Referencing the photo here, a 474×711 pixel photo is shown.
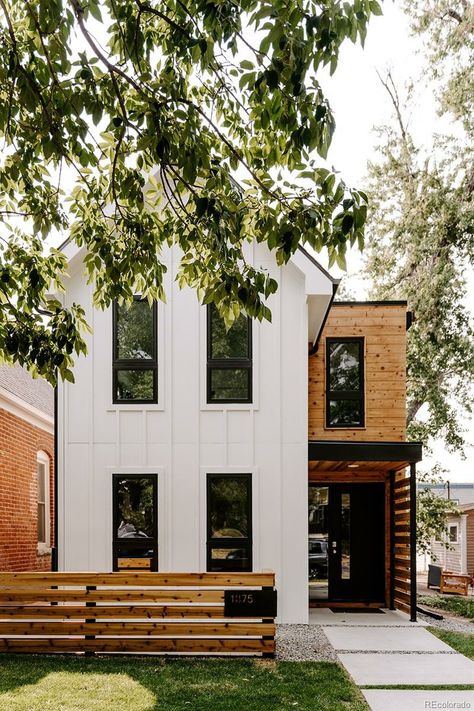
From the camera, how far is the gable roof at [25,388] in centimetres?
1550

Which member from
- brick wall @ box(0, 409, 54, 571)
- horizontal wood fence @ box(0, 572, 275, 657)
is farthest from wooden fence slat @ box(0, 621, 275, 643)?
brick wall @ box(0, 409, 54, 571)

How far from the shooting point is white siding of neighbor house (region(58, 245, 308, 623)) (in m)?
12.9

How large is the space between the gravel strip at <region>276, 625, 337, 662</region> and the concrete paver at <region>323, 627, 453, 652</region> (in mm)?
191

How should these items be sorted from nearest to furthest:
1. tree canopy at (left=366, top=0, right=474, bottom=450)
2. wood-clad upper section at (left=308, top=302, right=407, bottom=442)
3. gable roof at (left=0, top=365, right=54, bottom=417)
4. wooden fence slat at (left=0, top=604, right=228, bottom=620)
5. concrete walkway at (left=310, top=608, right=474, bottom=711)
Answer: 1. concrete walkway at (left=310, top=608, right=474, bottom=711)
2. wooden fence slat at (left=0, top=604, right=228, bottom=620)
3. wood-clad upper section at (left=308, top=302, right=407, bottom=442)
4. gable roof at (left=0, top=365, right=54, bottom=417)
5. tree canopy at (left=366, top=0, right=474, bottom=450)

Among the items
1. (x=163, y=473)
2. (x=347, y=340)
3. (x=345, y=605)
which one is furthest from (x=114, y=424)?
(x=345, y=605)

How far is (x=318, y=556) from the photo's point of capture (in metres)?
16.1

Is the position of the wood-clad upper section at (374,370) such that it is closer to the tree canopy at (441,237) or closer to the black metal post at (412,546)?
the black metal post at (412,546)

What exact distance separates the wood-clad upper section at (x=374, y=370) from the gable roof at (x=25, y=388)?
5.85 m

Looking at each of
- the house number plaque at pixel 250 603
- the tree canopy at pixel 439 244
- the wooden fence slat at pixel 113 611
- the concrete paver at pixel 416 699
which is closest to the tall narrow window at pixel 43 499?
the wooden fence slat at pixel 113 611

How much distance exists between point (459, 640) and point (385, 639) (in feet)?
3.63

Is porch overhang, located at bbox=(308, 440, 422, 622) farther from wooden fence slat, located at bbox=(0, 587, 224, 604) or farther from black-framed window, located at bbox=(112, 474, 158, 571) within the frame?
wooden fence slat, located at bbox=(0, 587, 224, 604)

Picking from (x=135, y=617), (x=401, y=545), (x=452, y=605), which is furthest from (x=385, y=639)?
(x=452, y=605)

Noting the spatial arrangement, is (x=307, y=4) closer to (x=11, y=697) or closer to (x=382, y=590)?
(x=11, y=697)

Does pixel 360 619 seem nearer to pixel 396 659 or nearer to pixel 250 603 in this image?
pixel 396 659
